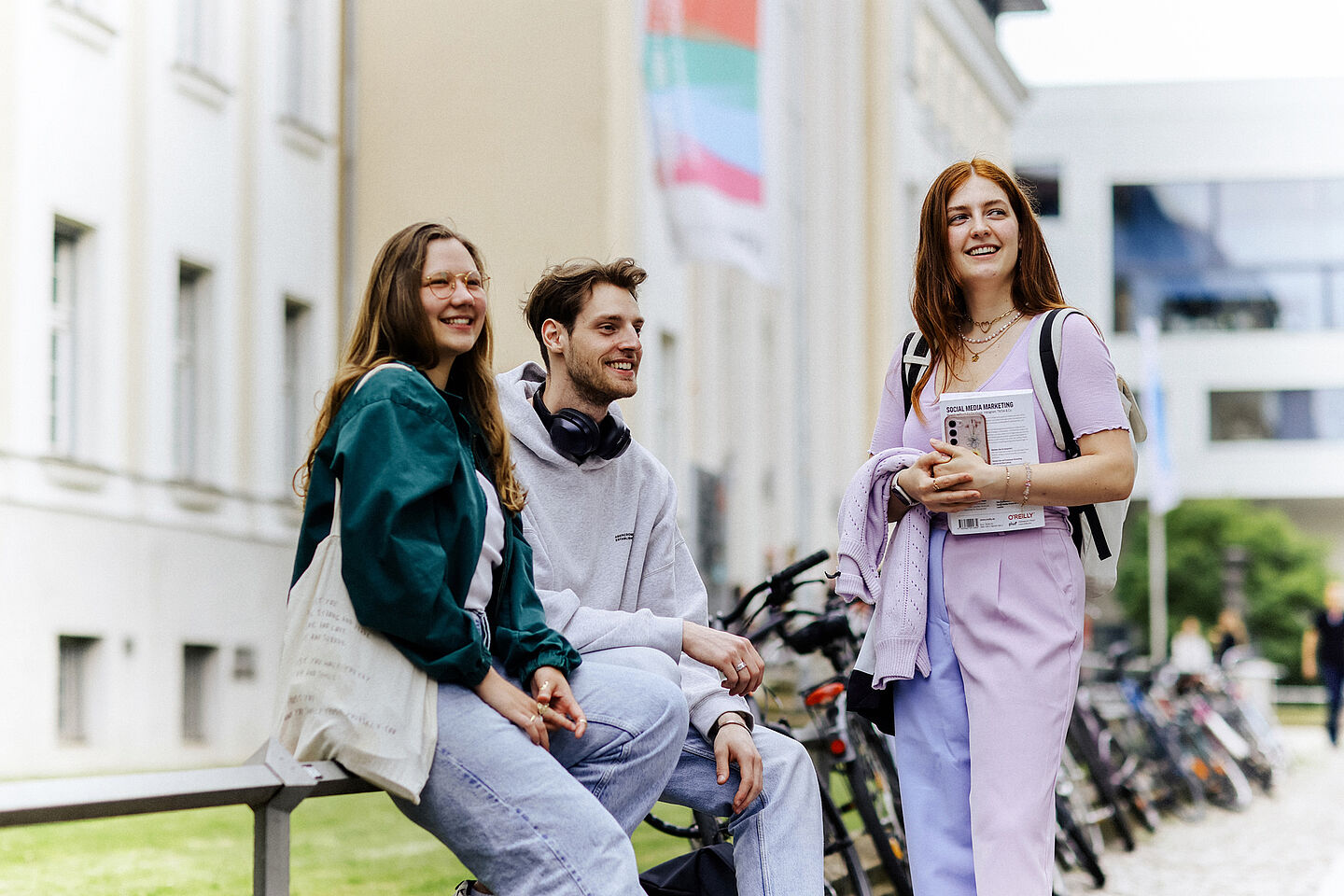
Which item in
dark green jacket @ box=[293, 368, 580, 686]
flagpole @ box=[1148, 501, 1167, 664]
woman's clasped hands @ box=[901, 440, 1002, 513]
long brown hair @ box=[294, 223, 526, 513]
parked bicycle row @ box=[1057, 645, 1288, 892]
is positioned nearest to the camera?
dark green jacket @ box=[293, 368, 580, 686]

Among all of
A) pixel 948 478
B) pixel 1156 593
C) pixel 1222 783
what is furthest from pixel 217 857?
pixel 1156 593

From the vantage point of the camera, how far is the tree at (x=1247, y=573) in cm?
4038

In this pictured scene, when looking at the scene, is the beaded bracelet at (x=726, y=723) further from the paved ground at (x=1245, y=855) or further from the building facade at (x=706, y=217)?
the building facade at (x=706, y=217)

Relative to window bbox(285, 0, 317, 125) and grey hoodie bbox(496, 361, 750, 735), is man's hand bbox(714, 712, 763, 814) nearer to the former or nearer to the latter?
grey hoodie bbox(496, 361, 750, 735)

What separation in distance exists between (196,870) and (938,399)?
18.2ft

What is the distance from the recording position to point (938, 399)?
10.9ft

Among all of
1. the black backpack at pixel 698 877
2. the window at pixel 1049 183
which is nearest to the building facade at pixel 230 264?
the black backpack at pixel 698 877

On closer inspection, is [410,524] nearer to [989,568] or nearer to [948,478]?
[948,478]

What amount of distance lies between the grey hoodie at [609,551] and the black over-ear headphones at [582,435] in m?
0.02

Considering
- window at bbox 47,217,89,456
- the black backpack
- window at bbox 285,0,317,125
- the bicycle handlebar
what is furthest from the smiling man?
window at bbox 285,0,317,125

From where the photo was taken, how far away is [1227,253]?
171 ft

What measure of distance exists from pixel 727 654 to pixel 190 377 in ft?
31.0

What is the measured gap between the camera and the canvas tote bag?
2676 millimetres

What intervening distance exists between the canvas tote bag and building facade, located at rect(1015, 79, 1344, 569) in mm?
49060
